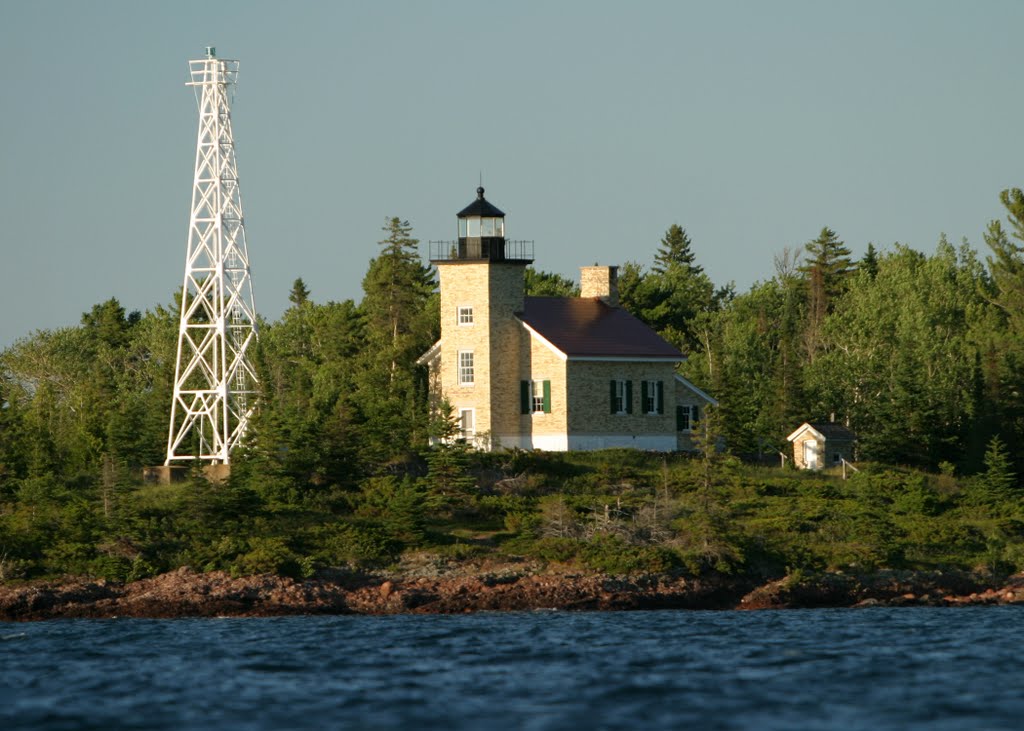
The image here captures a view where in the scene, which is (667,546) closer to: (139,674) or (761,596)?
(761,596)

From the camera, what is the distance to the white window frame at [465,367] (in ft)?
160

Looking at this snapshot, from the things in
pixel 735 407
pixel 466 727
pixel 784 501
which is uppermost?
pixel 735 407

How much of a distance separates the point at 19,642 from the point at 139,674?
571cm

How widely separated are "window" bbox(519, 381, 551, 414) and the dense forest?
2.49 meters

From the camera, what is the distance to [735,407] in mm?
53094

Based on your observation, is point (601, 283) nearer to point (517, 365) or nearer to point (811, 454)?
point (517, 365)

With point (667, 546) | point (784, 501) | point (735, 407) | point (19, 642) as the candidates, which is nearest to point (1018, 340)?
point (735, 407)

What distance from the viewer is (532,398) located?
161 feet

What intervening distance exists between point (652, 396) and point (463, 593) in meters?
17.3

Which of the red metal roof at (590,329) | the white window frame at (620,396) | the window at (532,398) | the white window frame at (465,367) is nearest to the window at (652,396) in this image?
the white window frame at (620,396)

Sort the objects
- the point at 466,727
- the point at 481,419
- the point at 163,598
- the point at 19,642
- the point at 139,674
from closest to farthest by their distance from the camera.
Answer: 1. the point at 466,727
2. the point at 139,674
3. the point at 19,642
4. the point at 163,598
5. the point at 481,419

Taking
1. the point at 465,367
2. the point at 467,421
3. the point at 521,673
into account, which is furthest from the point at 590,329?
the point at 521,673

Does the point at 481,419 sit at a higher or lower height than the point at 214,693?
higher

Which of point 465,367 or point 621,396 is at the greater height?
point 465,367
